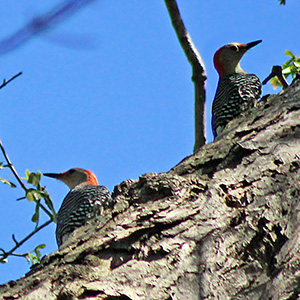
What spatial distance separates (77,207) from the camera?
6641mm

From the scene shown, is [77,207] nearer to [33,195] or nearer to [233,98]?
[233,98]

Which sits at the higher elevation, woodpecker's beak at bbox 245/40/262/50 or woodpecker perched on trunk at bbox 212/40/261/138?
woodpecker's beak at bbox 245/40/262/50

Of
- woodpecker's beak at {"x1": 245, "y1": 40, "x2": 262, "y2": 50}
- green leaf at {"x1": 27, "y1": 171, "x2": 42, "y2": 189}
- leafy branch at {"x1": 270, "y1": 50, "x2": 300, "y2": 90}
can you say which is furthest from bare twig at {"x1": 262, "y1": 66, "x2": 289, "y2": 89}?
woodpecker's beak at {"x1": 245, "y1": 40, "x2": 262, "y2": 50}

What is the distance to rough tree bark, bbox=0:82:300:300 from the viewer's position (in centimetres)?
190

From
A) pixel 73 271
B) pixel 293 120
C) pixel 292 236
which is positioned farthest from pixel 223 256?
pixel 293 120

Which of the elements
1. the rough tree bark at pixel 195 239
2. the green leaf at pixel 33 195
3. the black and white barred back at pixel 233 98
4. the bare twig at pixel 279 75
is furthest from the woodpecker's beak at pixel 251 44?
the rough tree bark at pixel 195 239

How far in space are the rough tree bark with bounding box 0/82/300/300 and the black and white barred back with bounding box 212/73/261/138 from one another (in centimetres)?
352

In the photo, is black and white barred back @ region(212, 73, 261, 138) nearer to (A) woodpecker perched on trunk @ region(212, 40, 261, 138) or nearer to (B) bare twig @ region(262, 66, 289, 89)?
(A) woodpecker perched on trunk @ region(212, 40, 261, 138)

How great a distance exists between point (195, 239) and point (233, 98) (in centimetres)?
452

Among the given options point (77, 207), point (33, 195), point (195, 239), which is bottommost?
point (195, 239)

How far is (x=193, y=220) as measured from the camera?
221cm

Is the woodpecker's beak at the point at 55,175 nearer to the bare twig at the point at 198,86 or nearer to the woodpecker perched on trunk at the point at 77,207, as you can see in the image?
the woodpecker perched on trunk at the point at 77,207

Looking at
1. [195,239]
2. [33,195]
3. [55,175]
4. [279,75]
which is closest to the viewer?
[195,239]

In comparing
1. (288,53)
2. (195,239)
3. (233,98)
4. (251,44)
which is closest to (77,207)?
(233,98)
